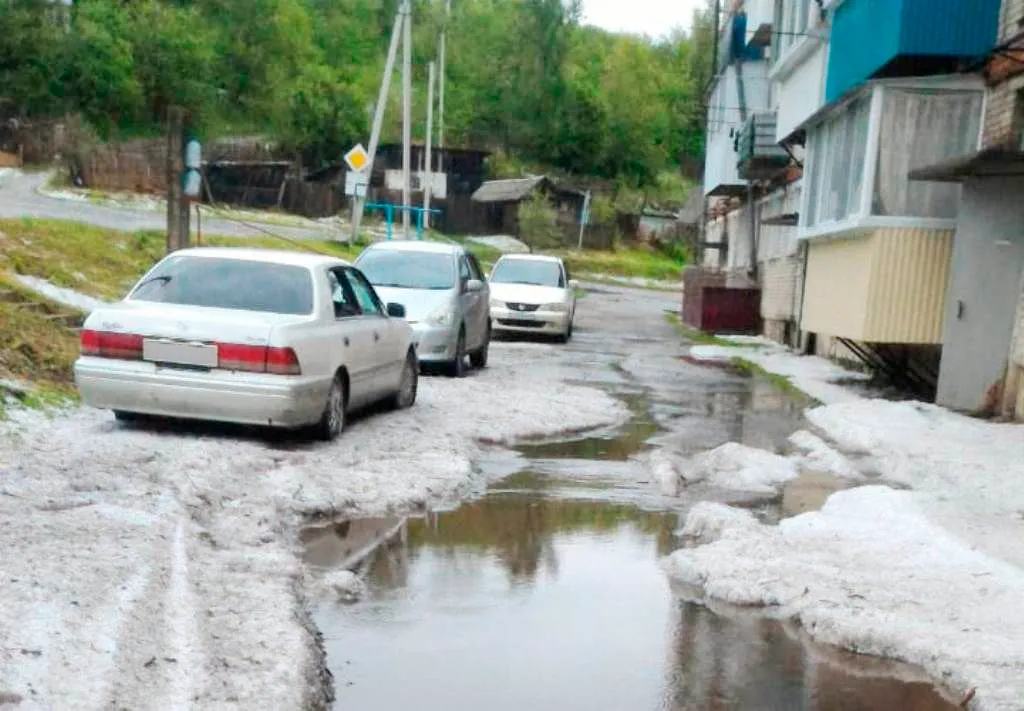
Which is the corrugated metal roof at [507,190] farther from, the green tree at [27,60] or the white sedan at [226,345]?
the white sedan at [226,345]

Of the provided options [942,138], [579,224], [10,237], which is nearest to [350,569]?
[942,138]

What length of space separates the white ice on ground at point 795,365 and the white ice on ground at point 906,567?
5.23 metres

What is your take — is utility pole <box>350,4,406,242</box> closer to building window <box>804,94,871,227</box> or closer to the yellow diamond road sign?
the yellow diamond road sign

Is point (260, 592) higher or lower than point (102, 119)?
lower

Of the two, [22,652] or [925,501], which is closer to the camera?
[22,652]

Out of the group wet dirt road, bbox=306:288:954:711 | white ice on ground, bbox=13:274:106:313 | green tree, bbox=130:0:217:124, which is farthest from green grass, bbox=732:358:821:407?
green tree, bbox=130:0:217:124

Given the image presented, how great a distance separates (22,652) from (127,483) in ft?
9.01

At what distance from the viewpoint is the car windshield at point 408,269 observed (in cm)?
1438

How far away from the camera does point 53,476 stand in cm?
644

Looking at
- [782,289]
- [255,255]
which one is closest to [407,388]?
[255,255]

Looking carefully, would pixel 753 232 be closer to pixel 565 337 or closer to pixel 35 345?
pixel 565 337

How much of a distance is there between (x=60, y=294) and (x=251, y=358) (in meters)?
5.94

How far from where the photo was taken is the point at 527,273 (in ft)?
76.4

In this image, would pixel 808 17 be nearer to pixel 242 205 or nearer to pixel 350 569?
pixel 350 569
